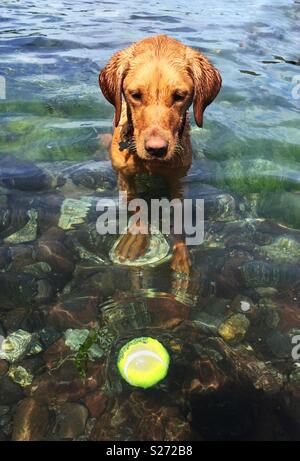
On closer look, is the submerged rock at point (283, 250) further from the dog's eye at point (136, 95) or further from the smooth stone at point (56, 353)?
the smooth stone at point (56, 353)

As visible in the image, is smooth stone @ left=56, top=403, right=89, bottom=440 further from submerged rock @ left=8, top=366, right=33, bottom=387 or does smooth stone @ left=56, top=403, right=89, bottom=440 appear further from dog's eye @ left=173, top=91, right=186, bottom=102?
dog's eye @ left=173, top=91, right=186, bottom=102

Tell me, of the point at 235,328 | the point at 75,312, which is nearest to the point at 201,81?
the point at 235,328

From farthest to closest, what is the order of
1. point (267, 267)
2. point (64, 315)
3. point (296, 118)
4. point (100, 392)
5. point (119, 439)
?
1. point (296, 118)
2. point (267, 267)
3. point (64, 315)
4. point (100, 392)
5. point (119, 439)

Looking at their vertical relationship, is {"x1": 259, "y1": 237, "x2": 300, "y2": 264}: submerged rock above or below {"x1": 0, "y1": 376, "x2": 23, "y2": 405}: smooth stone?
above

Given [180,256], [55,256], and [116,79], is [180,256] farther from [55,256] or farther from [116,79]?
[116,79]

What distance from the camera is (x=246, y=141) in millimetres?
6152

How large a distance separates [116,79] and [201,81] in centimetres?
88

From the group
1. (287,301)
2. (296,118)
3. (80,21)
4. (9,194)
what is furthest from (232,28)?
(287,301)

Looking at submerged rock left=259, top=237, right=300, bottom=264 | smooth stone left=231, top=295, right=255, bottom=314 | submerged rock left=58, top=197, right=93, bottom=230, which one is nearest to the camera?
smooth stone left=231, top=295, right=255, bottom=314

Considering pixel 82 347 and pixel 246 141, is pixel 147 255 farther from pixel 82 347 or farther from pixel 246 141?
pixel 246 141

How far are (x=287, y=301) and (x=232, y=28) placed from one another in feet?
36.1

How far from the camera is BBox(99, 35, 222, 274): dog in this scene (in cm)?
397

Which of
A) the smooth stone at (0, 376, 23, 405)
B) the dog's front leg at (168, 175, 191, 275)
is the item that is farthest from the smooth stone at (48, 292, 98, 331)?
the dog's front leg at (168, 175, 191, 275)

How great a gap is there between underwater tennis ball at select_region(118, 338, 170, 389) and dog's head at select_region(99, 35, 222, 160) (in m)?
1.74
